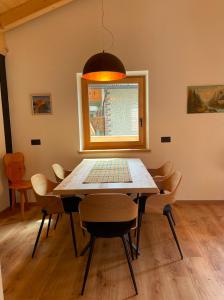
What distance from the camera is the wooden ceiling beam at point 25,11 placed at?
3281mm

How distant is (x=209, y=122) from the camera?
3.62 metres

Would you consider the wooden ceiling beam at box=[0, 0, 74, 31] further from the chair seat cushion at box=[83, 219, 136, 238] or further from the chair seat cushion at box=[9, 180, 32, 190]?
the chair seat cushion at box=[83, 219, 136, 238]

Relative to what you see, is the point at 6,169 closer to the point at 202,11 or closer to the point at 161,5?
the point at 161,5

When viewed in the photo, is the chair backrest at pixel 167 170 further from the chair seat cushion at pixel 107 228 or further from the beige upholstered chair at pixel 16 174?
the beige upholstered chair at pixel 16 174

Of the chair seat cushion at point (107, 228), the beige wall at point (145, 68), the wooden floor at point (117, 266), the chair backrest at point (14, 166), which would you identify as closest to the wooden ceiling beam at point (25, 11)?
the beige wall at point (145, 68)

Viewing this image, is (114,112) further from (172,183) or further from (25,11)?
(25,11)

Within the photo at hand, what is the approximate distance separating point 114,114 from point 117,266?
2387mm

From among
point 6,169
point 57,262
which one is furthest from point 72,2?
point 57,262

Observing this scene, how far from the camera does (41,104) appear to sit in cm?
372

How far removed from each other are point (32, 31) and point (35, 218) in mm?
2808

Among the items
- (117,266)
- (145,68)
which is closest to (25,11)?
(145,68)

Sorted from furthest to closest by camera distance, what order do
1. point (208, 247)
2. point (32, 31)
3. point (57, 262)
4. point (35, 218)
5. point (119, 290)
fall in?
point (32, 31)
point (35, 218)
point (208, 247)
point (57, 262)
point (119, 290)

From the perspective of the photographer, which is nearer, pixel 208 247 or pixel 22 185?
pixel 208 247

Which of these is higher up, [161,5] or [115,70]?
[161,5]
